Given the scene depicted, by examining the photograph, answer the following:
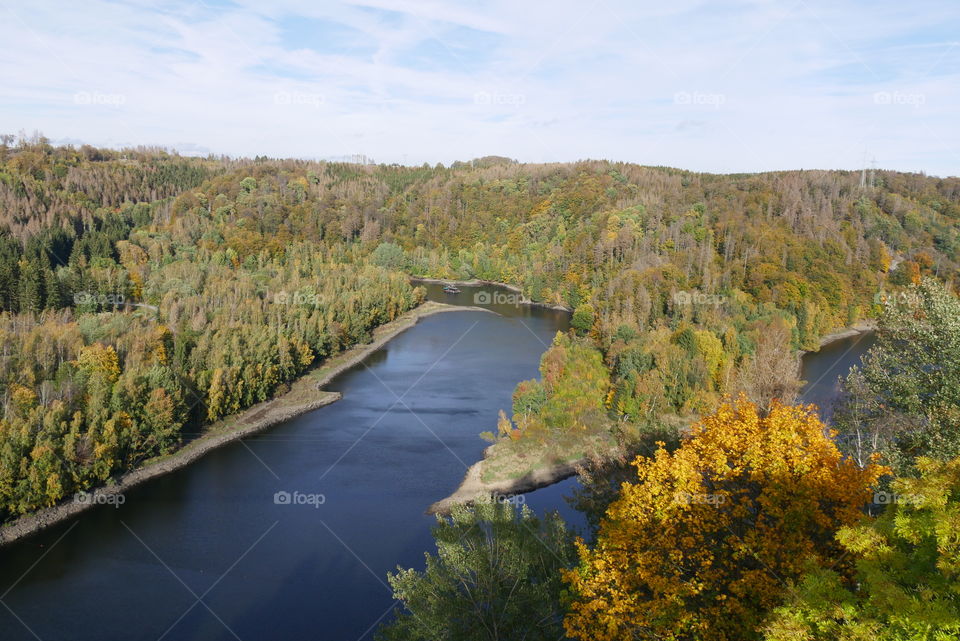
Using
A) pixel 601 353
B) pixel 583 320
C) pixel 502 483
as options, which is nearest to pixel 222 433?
pixel 502 483

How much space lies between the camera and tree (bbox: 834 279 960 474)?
803 centimetres

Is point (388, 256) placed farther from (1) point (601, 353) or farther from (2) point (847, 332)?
(2) point (847, 332)

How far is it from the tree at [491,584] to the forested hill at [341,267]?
12.7 metres

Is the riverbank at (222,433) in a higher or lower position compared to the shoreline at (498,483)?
lower

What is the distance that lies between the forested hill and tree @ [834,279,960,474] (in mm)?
12701

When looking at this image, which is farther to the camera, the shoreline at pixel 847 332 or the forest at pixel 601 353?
the shoreline at pixel 847 332

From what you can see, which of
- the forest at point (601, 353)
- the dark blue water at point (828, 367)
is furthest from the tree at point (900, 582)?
the dark blue water at point (828, 367)

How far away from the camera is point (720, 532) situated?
22.6ft

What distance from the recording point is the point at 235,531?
54.4 feet

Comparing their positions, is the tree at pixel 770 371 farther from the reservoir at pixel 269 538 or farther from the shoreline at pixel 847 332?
the shoreline at pixel 847 332

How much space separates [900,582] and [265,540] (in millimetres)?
14582

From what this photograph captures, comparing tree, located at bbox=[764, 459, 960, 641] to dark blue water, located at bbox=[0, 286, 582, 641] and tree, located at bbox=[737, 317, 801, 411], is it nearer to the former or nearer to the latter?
tree, located at bbox=[737, 317, 801, 411]

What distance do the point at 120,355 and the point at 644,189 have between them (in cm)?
5808

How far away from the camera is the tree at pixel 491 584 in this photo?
859 centimetres
